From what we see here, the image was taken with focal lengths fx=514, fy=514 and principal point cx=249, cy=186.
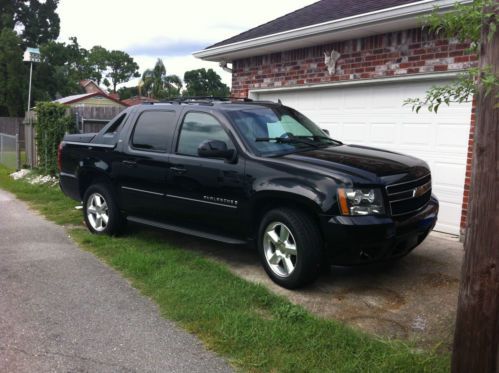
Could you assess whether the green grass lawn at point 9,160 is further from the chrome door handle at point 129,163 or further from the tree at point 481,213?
the tree at point 481,213

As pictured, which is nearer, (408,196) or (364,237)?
(364,237)

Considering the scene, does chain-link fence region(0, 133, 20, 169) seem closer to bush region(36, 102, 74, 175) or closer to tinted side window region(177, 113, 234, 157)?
bush region(36, 102, 74, 175)

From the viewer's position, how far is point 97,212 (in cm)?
704

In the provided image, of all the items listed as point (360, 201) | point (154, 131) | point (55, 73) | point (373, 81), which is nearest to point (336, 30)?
point (373, 81)

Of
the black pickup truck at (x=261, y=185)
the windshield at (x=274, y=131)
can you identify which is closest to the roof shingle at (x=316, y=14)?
the windshield at (x=274, y=131)

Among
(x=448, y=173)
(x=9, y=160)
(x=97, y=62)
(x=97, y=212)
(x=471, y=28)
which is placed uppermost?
(x=97, y=62)

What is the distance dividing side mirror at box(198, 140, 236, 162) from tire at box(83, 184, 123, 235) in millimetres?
2044

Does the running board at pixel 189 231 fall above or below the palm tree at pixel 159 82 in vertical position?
below

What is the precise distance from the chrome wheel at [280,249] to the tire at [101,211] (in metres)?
2.57

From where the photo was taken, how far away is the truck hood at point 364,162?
184 inches

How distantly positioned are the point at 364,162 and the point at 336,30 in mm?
3657

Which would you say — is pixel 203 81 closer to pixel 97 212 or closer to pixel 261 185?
pixel 97 212

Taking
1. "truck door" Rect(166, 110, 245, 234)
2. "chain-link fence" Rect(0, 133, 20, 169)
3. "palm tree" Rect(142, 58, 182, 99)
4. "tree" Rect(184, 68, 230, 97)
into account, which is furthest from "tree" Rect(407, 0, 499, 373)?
"tree" Rect(184, 68, 230, 97)

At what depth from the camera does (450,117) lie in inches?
275
